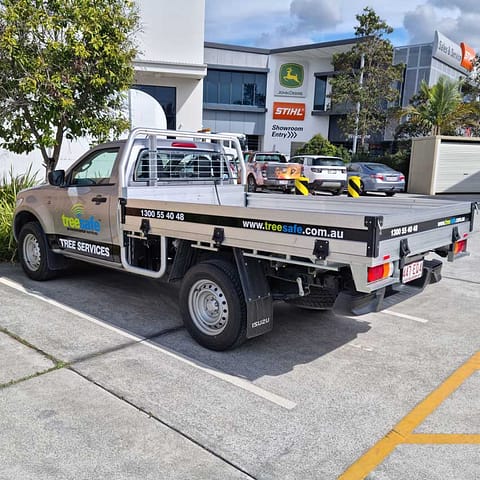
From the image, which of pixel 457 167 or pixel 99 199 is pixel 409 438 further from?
pixel 457 167

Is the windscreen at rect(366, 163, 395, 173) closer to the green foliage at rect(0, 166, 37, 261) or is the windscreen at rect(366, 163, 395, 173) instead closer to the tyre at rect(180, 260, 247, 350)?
the green foliage at rect(0, 166, 37, 261)

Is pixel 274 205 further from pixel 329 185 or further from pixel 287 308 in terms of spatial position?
pixel 329 185

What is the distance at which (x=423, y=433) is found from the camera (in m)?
3.29

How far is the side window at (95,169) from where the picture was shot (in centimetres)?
572

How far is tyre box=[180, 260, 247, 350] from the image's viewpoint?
426 centimetres

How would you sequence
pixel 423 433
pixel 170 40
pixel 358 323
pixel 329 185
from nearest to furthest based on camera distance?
pixel 423 433 → pixel 358 323 → pixel 170 40 → pixel 329 185

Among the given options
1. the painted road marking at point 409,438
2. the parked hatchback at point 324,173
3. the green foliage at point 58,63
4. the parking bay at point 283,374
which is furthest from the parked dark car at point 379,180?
the painted road marking at point 409,438

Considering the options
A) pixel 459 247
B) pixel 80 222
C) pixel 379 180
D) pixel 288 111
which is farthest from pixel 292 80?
pixel 459 247

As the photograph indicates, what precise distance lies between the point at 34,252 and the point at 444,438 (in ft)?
18.6

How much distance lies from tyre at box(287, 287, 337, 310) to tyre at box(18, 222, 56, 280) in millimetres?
3727

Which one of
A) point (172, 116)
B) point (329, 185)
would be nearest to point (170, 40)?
point (172, 116)

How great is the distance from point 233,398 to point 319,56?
131ft

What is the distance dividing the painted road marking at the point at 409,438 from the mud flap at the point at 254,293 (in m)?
1.39

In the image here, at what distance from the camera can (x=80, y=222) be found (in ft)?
19.7
